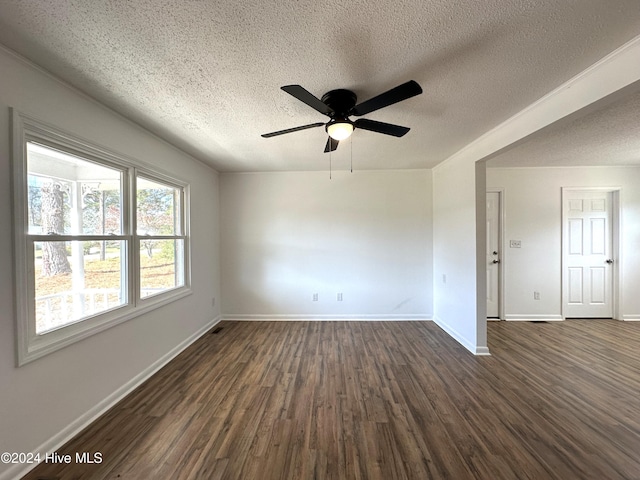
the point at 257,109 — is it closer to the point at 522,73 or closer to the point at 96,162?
the point at 96,162

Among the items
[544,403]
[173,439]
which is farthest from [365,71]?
[544,403]

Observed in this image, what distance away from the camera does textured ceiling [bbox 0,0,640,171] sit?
110cm

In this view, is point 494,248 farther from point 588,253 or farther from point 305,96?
point 305,96

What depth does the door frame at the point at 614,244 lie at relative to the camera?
12.0 ft

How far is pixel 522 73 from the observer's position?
1.54m

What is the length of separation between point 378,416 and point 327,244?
252cm

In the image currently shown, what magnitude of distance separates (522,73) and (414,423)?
250 centimetres

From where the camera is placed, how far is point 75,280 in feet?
5.81

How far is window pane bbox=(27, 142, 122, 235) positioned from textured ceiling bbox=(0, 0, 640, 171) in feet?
1.81

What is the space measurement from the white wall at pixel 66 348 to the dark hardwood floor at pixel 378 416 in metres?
0.20

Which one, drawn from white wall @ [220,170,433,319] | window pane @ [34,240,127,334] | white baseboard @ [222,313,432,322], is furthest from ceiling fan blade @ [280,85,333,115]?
white baseboard @ [222,313,432,322]

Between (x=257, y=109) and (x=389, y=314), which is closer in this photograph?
(x=257, y=109)

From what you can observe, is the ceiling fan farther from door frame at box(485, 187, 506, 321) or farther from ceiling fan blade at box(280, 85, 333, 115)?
door frame at box(485, 187, 506, 321)

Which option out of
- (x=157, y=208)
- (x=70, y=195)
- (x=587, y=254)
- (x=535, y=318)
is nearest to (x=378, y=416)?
(x=70, y=195)
